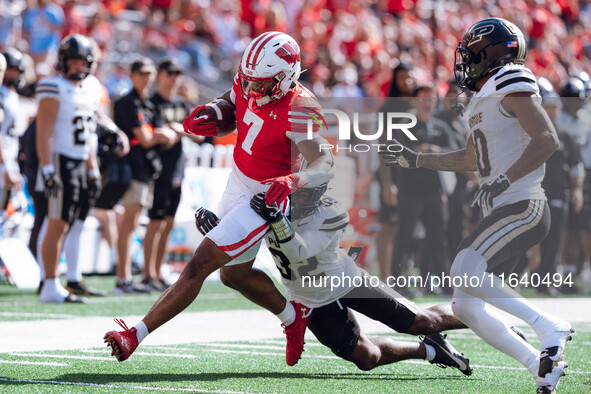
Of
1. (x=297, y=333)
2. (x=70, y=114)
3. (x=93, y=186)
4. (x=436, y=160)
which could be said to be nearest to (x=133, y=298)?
(x=93, y=186)

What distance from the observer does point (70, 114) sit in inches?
336

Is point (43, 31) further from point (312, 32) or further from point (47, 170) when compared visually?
point (312, 32)

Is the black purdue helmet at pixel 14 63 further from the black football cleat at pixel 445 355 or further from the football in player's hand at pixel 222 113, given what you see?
the black football cleat at pixel 445 355

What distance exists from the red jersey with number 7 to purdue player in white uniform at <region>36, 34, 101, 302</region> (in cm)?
345

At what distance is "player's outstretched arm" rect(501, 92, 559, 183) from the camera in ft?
14.8

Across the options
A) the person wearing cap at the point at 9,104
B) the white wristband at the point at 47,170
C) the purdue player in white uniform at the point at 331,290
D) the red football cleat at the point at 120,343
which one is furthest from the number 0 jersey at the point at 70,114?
the red football cleat at the point at 120,343

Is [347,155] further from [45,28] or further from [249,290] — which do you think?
[45,28]

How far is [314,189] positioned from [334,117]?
0.53 metres

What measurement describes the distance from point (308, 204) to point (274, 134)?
1.28ft

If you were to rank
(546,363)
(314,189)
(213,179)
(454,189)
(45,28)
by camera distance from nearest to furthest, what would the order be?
(546,363) → (314,189) → (454,189) → (213,179) → (45,28)

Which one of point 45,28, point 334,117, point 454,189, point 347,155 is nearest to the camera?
point 334,117

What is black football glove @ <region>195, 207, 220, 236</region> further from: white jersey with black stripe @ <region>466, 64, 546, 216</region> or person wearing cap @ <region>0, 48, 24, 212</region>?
person wearing cap @ <region>0, 48, 24, 212</region>

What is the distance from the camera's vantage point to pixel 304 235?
5.15m

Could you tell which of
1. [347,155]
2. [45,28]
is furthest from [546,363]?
[45,28]
